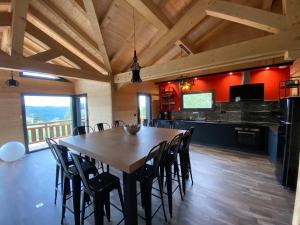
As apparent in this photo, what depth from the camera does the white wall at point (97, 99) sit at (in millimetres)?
5184

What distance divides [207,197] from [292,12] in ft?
10.3

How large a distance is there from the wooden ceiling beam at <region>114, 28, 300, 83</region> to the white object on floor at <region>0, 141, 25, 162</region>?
4166mm

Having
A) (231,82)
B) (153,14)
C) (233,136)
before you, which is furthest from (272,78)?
(153,14)

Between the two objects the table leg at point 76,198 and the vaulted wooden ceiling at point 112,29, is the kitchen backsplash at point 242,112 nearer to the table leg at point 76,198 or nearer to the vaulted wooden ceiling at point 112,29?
the vaulted wooden ceiling at point 112,29

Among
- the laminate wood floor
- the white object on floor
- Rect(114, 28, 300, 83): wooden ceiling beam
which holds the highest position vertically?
Rect(114, 28, 300, 83): wooden ceiling beam

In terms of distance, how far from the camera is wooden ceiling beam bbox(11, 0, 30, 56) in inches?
96.5

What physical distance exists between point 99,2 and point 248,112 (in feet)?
16.6

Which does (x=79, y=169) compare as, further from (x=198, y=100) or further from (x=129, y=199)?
(x=198, y=100)

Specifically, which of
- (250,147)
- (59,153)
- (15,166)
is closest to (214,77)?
(250,147)

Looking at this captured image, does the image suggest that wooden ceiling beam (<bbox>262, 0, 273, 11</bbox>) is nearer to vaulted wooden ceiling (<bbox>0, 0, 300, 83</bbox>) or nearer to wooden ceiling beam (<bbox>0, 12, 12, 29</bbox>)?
vaulted wooden ceiling (<bbox>0, 0, 300, 83</bbox>)

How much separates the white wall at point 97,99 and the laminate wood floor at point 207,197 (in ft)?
7.46

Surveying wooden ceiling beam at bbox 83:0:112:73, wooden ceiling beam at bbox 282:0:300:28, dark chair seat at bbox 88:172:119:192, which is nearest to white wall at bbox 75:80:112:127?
wooden ceiling beam at bbox 83:0:112:73

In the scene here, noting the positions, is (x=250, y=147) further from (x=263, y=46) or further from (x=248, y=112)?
(x=263, y=46)

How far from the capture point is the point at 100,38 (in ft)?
11.7
